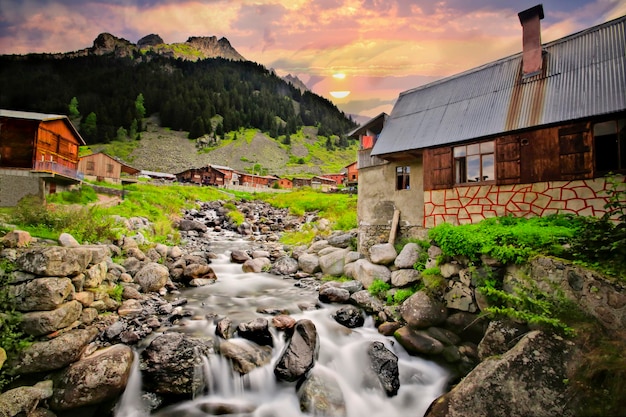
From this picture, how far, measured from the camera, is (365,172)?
17.6 metres

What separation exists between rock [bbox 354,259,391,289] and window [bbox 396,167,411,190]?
15.5ft

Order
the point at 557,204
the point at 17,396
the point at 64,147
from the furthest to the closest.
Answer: the point at 64,147
the point at 557,204
the point at 17,396

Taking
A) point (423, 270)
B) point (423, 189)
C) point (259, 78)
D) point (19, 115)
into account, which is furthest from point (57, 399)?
point (259, 78)

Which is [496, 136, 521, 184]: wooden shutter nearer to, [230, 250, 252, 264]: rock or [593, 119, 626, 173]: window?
[593, 119, 626, 173]: window

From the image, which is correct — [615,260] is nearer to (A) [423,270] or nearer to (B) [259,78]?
(A) [423,270]

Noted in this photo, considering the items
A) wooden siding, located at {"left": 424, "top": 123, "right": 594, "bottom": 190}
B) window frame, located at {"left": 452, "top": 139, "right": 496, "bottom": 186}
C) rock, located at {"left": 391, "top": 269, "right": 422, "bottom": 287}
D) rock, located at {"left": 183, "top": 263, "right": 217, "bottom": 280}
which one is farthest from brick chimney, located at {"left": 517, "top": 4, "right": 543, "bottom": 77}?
rock, located at {"left": 183, "top": 263, "right": 217, "bottom": 280}

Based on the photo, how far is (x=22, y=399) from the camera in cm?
621

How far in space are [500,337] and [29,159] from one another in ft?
100.0

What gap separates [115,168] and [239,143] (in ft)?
225

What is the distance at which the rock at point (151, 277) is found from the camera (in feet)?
41.1

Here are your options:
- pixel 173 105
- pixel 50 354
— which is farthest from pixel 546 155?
pixel 173 105

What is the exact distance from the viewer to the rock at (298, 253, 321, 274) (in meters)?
17.2

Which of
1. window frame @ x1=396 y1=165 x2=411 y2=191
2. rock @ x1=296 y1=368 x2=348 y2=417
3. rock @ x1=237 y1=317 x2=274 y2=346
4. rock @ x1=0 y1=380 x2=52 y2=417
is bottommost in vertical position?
rock @ x1=296 y1=368 x2=348 y2=417

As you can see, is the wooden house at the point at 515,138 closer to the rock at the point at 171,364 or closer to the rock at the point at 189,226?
the rock at the point at 171,364
